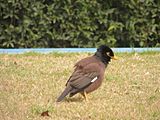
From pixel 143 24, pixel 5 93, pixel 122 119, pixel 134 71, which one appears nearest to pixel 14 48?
pixel 143 24

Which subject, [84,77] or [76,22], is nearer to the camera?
[84,77]

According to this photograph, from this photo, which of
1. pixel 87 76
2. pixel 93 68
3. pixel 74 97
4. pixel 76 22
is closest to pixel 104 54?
pixel 93 68

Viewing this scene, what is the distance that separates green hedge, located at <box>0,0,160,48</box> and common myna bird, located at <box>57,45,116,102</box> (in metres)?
4.00

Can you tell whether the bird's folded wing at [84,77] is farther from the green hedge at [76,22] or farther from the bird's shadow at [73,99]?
the green hedge at [76,22]

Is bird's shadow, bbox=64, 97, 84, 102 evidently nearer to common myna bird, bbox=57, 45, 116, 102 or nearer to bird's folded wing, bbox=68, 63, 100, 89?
common myna bird, bbox=57, 45, 116, 102

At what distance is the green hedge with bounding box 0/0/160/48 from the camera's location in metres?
12.2

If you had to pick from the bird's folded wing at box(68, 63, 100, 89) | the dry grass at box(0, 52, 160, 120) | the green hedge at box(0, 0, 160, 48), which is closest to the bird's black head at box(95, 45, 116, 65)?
the bird's folded wing at box(68, 63, 100, 89)

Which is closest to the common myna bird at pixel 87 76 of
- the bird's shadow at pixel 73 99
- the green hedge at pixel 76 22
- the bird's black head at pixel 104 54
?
the bird's black head at pixel 104 54

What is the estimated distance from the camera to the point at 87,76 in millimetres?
7859

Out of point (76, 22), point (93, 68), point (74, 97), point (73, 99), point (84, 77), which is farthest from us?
point (76, 22)

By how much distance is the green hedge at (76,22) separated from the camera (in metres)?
12.2

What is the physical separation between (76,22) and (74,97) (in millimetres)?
4108

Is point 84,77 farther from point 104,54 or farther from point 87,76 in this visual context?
point 104,54

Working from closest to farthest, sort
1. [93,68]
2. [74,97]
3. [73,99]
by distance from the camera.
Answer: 1. [93,68]
2. [73,99]
3. [74,97]
